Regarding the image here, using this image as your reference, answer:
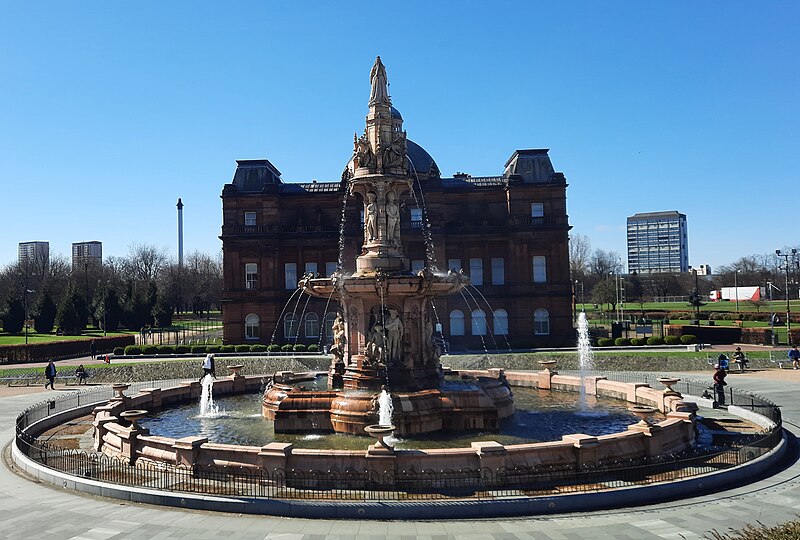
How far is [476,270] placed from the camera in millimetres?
61062

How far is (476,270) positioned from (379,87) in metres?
38.6

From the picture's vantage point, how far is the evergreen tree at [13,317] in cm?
7406

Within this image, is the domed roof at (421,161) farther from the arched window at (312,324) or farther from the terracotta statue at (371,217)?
the terracotta statue at (371,217)

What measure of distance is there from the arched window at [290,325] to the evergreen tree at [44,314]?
116 ft

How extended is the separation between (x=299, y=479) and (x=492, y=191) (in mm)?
50335

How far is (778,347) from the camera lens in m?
47.4

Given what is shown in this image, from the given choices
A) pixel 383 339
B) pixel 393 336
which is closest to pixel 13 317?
pixel 383 339

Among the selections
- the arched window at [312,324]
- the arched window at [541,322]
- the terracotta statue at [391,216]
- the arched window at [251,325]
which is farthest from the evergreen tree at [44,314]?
the terracotta statue at [391,216]

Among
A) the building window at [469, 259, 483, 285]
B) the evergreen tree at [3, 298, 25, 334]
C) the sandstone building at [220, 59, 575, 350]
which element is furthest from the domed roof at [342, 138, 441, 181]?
the evergreen tree at [3, 298, 25, 334]

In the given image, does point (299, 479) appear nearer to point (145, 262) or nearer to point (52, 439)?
point (52, 439)

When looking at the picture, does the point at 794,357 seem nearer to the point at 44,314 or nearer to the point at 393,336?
the point at 393,336

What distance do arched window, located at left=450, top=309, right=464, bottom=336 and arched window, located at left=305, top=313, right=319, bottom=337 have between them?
1282 centimetres

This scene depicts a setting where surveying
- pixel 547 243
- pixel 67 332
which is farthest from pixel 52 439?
pixel 67 332

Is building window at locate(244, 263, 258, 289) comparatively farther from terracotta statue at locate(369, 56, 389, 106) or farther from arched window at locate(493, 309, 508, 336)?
terracotta statue at locate(369, 56, 389, 106)
